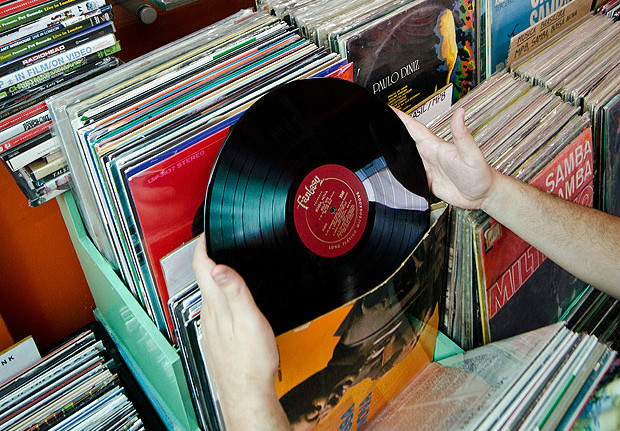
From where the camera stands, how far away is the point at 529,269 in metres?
1.32

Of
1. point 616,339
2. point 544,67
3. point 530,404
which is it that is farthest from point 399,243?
point 616,339

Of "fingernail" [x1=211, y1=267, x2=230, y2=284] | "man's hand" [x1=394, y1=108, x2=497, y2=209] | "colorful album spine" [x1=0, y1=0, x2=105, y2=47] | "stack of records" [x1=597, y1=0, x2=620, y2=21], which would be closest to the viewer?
"fingernail" [x1=211, y1=267, x2=230, y2=284]

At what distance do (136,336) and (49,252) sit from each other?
43cm

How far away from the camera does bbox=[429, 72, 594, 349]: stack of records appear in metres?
1.17

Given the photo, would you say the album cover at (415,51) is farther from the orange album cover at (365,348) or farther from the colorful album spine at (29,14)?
the colorful album spine at (29,14)

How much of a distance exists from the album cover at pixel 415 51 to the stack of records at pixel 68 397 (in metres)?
0.90

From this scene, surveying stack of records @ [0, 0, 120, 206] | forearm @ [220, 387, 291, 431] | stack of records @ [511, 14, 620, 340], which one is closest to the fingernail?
forearm @ [220, 387, 291, 431]

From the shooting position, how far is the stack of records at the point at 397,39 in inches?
44.0

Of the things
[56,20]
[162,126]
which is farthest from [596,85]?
[56,20]

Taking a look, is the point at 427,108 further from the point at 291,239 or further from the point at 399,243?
the point at 291,239

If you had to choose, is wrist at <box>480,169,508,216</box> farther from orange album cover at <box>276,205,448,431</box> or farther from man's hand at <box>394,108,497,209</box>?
orange album cover at <box>276,205,448,431</box>

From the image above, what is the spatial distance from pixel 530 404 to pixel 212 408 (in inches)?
23.8

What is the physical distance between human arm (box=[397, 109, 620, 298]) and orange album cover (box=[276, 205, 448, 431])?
10 centimetres

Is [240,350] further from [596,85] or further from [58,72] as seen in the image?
[596,85]
